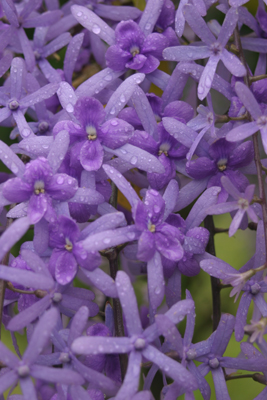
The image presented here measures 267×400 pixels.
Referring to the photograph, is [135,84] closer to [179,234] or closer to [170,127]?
[170,127]

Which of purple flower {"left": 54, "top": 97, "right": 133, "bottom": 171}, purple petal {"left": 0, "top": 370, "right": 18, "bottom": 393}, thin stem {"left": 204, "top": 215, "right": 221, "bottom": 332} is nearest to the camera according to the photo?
purple petal {"left": 0, "top": 370, "right": 18, "bottom": 393}

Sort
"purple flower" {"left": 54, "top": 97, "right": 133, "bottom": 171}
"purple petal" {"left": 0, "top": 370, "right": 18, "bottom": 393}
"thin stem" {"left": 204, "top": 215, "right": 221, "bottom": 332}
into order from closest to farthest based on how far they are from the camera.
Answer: "purple petal" {"left": 0, "top": 370, "right": 18, "bottom": 393} → "purple flower" {"left": 54, "top": 97, "right": 133, "bottom": 171} → "thin stem" {"left": 204, "top": 215, "right": 221, "bottom": 332}

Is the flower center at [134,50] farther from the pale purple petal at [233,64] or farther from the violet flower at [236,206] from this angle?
the violet flower at [236,206]

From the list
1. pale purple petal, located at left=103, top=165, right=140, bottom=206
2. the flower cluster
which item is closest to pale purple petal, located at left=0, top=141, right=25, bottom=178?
the flower cluster

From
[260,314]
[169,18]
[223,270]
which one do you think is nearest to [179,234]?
[223,270]

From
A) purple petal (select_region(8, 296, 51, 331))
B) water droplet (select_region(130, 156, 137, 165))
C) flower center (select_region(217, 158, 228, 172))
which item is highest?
water droplet (select_region(130, 156, 137, 165))

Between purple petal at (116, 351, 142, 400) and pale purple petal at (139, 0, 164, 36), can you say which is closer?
purple petal at (116, 351, 142, 400)

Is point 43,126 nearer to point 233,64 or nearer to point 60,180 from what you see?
point 60,180

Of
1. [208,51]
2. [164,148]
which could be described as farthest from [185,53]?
[164,148]

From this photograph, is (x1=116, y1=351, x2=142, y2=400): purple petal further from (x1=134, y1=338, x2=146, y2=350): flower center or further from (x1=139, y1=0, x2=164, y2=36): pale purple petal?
(x1=139, y1=0, x2=164, y2=36): pale purple petal
